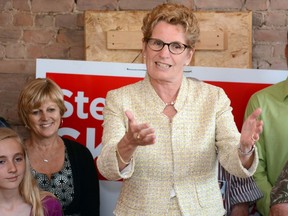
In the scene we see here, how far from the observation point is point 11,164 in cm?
208

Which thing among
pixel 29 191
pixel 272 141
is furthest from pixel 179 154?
pixel 272 141

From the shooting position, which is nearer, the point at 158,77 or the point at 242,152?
the point at 242,152

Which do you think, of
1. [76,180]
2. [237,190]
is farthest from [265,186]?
[76,180]

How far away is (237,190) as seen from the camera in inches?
88.4

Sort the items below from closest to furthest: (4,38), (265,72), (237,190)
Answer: (237,190)
(265,72)
(4,38)

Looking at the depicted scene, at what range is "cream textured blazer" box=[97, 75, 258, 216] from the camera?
174 cm

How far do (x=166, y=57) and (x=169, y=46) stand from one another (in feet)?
0.12

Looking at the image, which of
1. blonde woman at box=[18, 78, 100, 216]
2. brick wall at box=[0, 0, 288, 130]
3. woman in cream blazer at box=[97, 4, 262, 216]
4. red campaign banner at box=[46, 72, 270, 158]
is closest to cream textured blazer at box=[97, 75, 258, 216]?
woman in cream blazer at box=[97, 4, 262, 216]

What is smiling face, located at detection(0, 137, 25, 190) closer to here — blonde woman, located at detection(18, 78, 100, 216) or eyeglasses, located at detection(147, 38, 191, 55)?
blonde woman, located at detection(18, 78, 100, 216)

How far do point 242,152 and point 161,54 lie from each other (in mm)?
416

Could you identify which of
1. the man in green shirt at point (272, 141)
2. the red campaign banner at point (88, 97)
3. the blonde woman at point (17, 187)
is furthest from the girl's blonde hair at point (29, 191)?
the man in green shirt at point (272, 141)

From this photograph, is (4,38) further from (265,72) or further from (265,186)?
(265,186)

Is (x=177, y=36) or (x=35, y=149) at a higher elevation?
(x=177, y=36)

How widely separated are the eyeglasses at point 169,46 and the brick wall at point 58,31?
3.82 feet
